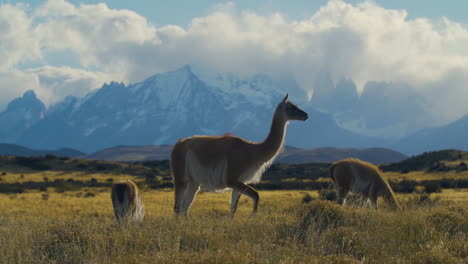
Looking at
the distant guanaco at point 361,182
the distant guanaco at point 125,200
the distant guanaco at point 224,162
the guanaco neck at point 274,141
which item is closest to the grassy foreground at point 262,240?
the distant guanaco at point 224,162

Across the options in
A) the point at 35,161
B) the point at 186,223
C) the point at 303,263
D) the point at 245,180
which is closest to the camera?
the point at 303,263

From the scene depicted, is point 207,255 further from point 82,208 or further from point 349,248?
point 82,208

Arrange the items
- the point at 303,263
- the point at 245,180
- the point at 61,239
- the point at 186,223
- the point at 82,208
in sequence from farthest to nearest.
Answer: the point at 82,208
the point at 245,180
the point at 186,223
the point at 61,239
the point at 303,263

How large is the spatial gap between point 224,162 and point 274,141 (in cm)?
139

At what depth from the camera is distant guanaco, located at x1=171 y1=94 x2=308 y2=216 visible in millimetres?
10555

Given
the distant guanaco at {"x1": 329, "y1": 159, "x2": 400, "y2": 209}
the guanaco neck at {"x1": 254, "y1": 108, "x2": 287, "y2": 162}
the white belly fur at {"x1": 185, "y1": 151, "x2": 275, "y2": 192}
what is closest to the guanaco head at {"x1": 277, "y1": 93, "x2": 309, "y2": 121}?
the guanaco neck at {"x1": 254, "y1": 108, "x2": 287, "y2": 162}

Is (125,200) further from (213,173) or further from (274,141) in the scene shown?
(274,141)

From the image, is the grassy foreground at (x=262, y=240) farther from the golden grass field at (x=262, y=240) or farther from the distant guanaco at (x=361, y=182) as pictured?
the distant guanaco at (x=361, y=182)

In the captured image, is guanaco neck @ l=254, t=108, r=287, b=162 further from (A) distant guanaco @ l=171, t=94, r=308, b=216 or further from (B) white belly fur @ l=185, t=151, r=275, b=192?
(B) white belly fur @ l=185, t=151, r=275, b=192

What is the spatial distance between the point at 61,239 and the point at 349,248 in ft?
14.3

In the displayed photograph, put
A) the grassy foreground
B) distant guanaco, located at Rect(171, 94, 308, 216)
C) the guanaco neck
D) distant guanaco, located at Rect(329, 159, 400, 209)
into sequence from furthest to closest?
distant guanaco, located at Rect(329, 159, 400, 209) < the guanaco neck < distant guanaco, located at Rect(171, 94, 308, 216) < the grassy foreground

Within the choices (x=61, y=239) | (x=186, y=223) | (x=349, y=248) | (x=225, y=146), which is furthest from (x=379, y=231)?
(x=61, y=239)

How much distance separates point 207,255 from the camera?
6.04 meters

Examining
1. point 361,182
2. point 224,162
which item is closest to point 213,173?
point 224,162
